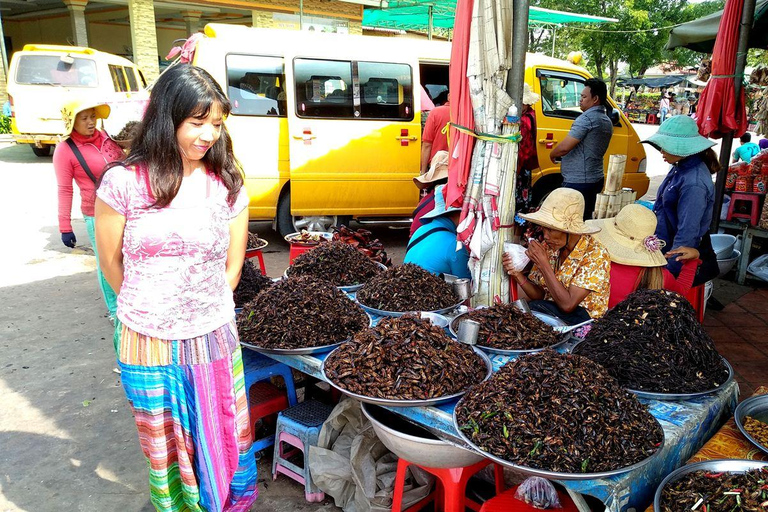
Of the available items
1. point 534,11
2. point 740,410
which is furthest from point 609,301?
point 534,11

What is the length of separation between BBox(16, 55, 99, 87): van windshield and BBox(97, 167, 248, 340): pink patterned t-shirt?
40.4 ft

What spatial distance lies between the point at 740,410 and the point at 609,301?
1116 mm

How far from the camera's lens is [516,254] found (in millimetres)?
2982

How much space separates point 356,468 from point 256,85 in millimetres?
4783

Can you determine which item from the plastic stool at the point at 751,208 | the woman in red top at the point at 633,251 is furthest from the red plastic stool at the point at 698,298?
the plastic stool at the point at 751,208

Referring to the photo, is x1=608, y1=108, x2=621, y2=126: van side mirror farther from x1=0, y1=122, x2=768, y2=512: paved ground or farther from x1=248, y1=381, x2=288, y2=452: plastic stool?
x1=248, y1=381, x2=288, y2=452: plastic stool

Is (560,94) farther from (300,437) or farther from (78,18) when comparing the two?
(78,18)

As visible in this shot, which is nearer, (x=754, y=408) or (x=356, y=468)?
(x=754, y=408)

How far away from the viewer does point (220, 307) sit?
83.7 inches

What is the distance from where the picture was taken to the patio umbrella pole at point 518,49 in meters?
2.88

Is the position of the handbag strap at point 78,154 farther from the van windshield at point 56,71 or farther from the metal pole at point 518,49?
the van windshield at point 56,71

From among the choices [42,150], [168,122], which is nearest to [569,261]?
[168,122]

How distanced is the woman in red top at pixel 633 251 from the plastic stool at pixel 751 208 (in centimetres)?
337

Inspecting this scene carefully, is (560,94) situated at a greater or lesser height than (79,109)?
greater
